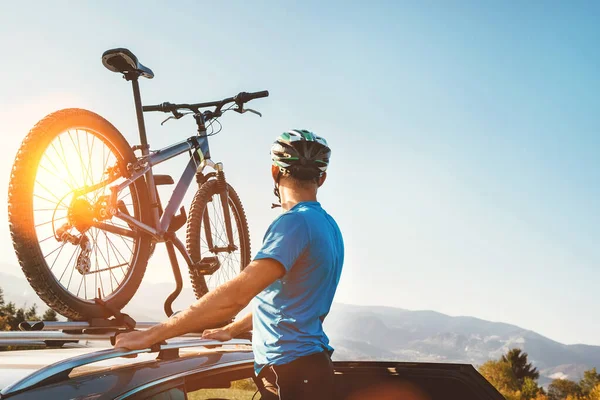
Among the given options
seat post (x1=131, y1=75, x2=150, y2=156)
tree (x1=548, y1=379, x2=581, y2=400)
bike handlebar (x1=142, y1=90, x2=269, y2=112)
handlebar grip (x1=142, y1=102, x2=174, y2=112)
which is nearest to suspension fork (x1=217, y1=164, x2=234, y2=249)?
bike handlebar (x1=142, y1=90, x2=269, y2=112)

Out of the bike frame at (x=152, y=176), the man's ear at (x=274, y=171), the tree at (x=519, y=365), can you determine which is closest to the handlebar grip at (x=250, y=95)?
the bike frame at (x=152, y=176)

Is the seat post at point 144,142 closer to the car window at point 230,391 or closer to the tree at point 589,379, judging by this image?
the car window at point 230,391

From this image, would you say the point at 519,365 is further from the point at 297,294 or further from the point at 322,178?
the point at 297,294

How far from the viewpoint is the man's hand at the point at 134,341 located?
2180mm

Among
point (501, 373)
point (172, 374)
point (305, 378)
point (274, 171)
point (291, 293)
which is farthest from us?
point (501, 373)

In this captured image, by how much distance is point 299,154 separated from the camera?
9.27 feet

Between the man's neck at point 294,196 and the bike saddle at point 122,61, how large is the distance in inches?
73.8

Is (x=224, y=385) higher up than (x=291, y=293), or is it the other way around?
(x=291, y=293)

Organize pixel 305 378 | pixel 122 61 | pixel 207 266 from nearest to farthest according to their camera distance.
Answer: pixel 305 378 < pixel 122 61 < pixel 207 266

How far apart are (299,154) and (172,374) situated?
47.3 inches

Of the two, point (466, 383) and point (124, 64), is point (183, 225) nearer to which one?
point (124, 64)

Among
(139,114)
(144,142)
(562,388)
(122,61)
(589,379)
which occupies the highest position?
(122,61)

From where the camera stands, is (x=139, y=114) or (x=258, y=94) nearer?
(x=139, y=114)

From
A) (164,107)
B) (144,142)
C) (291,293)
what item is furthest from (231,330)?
→ (164,107)
